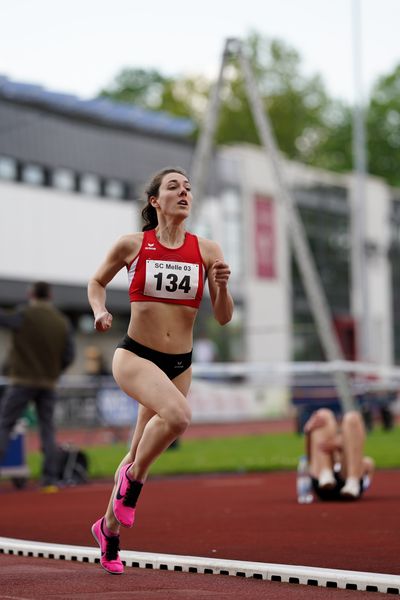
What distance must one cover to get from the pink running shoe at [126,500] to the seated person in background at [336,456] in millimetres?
4176

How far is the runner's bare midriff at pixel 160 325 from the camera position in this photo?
7.60 m

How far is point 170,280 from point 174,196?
473mm

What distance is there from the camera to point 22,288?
41781 mm

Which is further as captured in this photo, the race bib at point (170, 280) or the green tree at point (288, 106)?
the green tree at point (288, 106)

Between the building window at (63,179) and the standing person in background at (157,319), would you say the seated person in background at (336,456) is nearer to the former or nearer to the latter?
the standing person in background at (157,319)

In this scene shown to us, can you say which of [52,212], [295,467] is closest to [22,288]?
[52,212]

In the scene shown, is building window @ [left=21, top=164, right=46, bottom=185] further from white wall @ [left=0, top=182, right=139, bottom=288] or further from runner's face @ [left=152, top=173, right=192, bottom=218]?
runner's face @ [left=152, top=173, right=192, bottom=218]

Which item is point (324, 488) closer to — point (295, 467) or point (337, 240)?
point (295, 467)

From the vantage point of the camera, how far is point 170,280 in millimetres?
7582

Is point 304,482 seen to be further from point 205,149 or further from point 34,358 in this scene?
point 205,149

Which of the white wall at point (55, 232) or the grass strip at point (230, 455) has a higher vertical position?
the white wall at point (55, 232)

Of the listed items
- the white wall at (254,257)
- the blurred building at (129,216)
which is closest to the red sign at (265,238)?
the blurred building at (129,216)

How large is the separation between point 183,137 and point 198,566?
43.2 metres

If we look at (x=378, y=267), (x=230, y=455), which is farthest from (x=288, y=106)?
(x=230, y=455)
